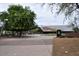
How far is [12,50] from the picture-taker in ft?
6.48

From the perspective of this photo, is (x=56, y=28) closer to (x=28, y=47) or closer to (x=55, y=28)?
(x=55, y=28)

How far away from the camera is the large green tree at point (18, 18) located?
6.34 feet

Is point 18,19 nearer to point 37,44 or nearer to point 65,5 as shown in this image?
point 37,44

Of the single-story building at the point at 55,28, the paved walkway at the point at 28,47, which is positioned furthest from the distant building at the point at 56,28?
the paved walkway at the point at 28,47

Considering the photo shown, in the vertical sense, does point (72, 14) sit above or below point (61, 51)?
above

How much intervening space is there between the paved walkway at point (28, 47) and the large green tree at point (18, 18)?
13 cm

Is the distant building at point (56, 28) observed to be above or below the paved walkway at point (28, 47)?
above

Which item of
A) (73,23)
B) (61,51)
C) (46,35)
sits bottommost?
(61,51)

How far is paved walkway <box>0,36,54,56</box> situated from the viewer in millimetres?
1968

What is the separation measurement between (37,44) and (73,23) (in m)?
0.50

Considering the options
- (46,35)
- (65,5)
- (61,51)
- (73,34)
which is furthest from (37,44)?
(65,5)

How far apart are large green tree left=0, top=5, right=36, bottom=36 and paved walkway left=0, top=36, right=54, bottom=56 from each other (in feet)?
0.43

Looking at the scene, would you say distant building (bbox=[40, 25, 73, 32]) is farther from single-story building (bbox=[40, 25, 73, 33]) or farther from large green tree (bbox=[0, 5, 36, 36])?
large green tree (bbox=[0, 5, 36, 36])

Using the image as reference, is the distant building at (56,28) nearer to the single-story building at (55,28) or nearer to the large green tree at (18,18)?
the single-story building at (55,28)
